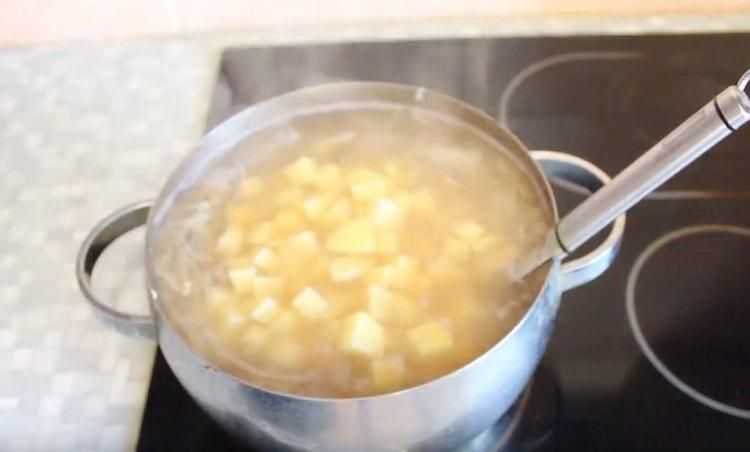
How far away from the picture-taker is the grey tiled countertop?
2.38 feet

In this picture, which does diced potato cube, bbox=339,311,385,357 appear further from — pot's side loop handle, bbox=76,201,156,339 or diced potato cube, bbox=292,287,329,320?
pot's side loop handle, bbox=76,201,156,339

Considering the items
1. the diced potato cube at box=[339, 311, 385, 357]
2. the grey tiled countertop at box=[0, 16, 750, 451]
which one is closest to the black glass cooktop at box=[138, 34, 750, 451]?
the grey tiled countertop at box=[0, 16, 750, 451]

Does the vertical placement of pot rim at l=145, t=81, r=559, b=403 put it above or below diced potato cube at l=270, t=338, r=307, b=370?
above

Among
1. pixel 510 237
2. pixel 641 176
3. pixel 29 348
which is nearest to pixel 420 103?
pixel 510 237

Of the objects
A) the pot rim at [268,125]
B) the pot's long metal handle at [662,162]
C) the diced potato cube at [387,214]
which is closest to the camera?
the pot's long metal handle at [662,162]

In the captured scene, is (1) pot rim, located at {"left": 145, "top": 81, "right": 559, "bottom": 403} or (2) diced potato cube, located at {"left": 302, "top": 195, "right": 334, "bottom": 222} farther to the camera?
(2) diced potato cube, located at {"left": 302, "top": 195, "right": 334, "bottom": 222}

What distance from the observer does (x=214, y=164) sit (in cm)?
73

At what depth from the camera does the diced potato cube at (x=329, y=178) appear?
72cm

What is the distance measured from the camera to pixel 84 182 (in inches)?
35.1

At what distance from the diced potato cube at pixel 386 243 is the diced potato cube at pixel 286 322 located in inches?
3.3

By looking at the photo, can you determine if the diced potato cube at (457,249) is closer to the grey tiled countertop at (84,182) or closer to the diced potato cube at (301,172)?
the diced potato cube at (301,172)

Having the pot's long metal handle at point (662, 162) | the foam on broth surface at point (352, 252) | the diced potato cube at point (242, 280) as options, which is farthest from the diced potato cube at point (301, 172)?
the pot's long metal handle at point (662, 162)

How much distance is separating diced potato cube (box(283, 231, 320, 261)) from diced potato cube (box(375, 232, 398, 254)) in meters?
0.05

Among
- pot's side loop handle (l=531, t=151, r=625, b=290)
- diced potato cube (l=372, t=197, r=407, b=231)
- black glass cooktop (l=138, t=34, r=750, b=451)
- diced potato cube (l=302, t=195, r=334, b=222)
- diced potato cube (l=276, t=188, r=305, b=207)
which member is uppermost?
pot's side loop handle (l=531, t=151, r=625, b=290)
